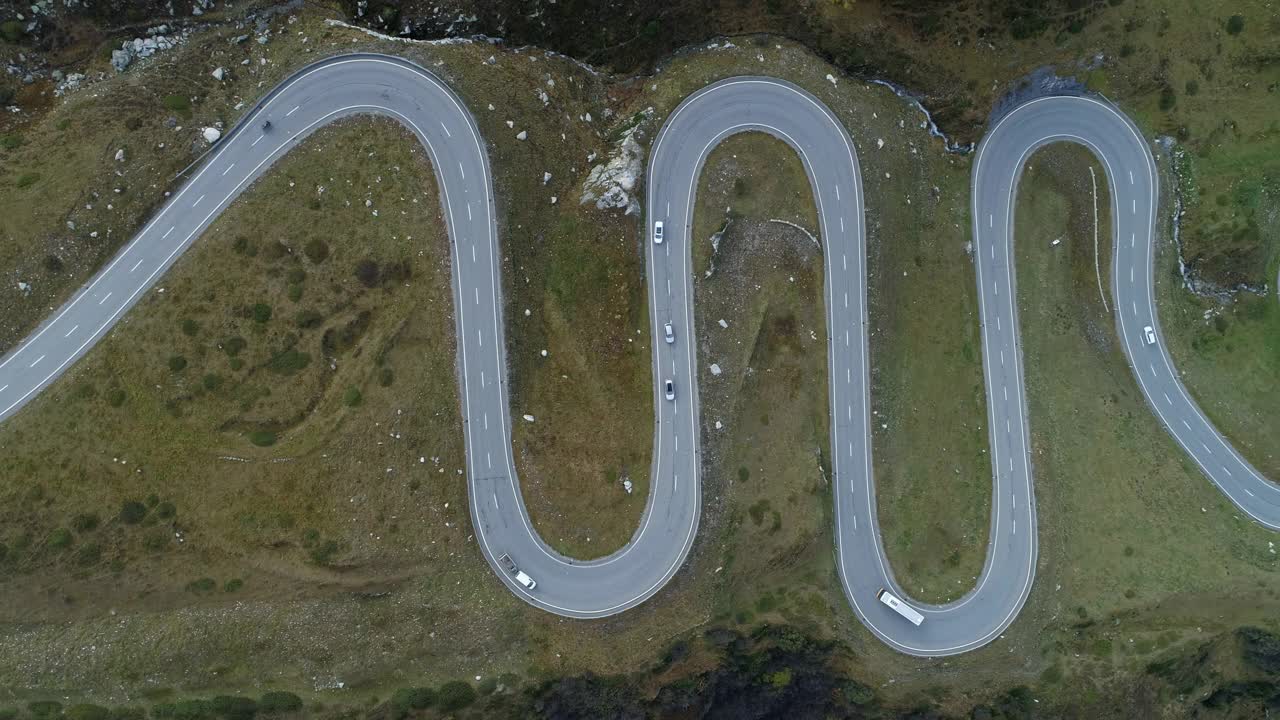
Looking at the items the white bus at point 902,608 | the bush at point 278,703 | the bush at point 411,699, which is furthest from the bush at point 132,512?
the white bus at point 902,608

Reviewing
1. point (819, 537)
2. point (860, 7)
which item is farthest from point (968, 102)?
point (819, 537)

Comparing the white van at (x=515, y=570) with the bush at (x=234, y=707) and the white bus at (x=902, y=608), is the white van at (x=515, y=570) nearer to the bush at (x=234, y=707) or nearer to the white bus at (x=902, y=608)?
the bush at (x=234, y=707)

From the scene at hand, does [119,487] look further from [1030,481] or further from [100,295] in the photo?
[1030,481]

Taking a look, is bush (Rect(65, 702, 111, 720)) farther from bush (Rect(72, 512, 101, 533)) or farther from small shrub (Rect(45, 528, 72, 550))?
bush (Rect(72, 512, 101, 533))

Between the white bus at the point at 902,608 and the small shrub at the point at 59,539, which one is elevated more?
the white bus at the point at 902,608

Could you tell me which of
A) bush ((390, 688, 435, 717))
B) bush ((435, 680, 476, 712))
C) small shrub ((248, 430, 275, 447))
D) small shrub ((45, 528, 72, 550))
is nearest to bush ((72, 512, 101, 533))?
small shrub ((45, 528, 72, 550))

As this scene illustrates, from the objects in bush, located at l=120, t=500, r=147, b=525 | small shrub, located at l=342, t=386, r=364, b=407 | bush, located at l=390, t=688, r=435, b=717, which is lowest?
bush, located at l=390, t=688, r=435, b=717

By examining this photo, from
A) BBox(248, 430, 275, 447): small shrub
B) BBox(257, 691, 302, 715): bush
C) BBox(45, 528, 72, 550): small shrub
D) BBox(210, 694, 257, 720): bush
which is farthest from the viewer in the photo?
BBox(248, 430, 275, 447): small shrub

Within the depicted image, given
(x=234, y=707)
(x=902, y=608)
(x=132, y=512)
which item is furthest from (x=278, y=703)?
(x=902, y=608)
